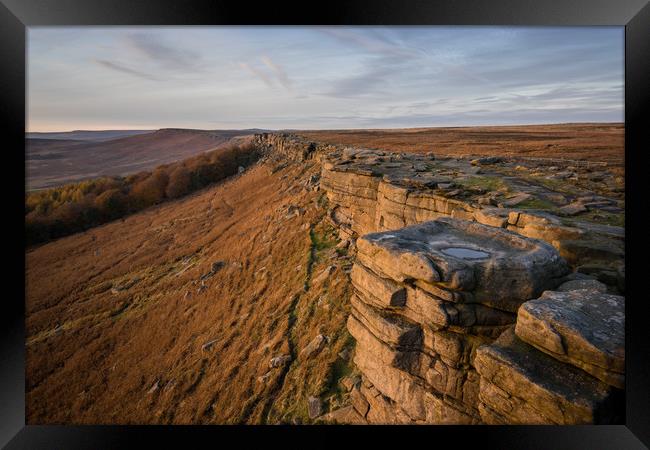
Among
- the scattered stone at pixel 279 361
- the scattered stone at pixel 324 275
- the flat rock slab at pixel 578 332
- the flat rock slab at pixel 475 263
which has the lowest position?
the scattered stone at pixel 279 361

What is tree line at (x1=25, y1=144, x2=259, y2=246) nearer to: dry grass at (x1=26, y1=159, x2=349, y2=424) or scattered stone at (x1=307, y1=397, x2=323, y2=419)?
dry grass at (x1=26, y1=159, x2=349, y2=424)

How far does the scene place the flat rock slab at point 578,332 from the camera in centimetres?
458

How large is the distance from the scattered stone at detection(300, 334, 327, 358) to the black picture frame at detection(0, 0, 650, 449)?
309 centimetres

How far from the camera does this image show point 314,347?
1027cm

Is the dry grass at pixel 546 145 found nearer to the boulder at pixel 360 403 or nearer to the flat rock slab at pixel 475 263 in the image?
the flat rock slab at pixel 475 263

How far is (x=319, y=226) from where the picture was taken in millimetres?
17562

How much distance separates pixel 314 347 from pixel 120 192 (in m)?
28.6

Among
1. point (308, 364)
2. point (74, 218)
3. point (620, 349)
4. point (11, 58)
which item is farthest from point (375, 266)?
point (74, 218)

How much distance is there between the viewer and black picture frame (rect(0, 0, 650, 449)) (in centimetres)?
666

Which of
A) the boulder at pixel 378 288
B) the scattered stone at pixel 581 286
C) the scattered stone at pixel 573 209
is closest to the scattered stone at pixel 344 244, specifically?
the scattered stone at pixel 573 209

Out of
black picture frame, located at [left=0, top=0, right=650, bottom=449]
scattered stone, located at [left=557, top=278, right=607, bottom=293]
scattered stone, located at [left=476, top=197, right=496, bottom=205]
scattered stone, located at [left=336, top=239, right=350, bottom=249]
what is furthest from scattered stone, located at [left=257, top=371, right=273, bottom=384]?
scattered stone, located at [left=476, top=197, right=496, bottom=205]

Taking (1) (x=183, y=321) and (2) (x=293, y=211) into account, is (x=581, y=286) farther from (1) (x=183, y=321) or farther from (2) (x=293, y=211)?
(2) (x=293, y=211)

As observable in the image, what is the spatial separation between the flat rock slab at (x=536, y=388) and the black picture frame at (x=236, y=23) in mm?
1960

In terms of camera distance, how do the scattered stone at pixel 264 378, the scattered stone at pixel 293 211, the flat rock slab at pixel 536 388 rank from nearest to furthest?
the flat rock slab at pixel 536 388 → the scattered stone at pixel 264 378 → the scattered stone at pixel 293 211
